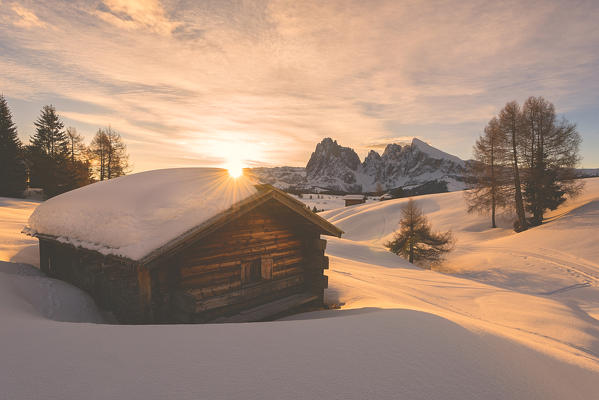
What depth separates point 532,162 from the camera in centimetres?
2181

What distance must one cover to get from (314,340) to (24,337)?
3.12 m

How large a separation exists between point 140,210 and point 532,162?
91.6ft

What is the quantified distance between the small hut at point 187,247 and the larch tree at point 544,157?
23205 mm

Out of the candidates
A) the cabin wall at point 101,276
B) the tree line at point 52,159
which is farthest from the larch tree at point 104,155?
the cabin wall at point 101,276

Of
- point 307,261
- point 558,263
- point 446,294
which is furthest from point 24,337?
point 558,263

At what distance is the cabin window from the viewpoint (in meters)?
6.36

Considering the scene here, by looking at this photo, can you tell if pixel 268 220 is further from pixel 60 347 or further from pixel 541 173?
pixel 541 173

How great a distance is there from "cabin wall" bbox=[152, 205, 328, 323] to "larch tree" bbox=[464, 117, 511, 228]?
2299 centimetres

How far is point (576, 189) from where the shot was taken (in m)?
22.3

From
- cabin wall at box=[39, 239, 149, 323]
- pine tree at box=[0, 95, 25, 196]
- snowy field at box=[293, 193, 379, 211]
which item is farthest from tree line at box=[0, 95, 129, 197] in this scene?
snowy field at box=[293, 193, 379, 211]

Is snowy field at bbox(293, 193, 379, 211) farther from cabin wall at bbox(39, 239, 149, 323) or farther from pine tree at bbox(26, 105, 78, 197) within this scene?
cabin wall at bbox(39, 239, 149, 323)

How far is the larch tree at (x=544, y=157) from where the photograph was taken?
21.1 metres

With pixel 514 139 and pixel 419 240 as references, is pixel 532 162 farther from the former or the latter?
pixel 419 240

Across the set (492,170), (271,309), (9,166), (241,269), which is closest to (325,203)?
(492,170)
